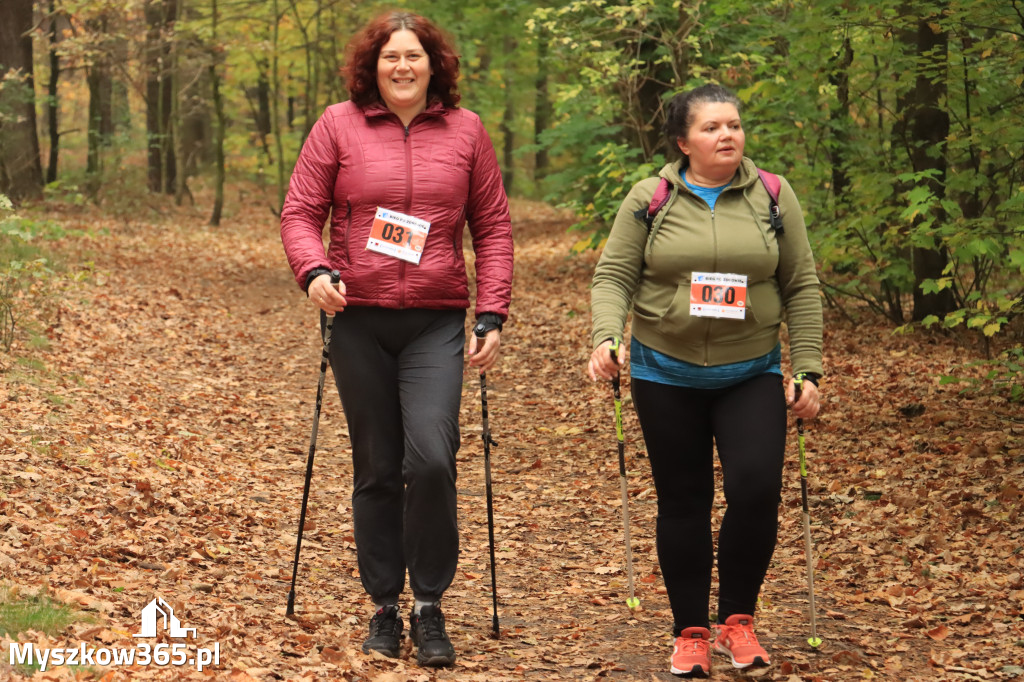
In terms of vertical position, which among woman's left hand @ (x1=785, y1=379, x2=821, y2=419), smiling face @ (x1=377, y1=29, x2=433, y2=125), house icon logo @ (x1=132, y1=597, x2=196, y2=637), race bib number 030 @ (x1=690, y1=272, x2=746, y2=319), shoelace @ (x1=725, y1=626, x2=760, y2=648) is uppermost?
smiling face @ (x1=377, y1=29, x2=433, y2=125)

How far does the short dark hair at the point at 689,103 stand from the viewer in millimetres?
3849

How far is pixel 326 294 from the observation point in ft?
12.4

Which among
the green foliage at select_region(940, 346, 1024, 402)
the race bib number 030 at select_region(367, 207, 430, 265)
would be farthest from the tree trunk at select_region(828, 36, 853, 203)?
the race bib number 030 at select_region(367, 207, 430, 265)

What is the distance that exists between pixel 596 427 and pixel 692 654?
15.8ft

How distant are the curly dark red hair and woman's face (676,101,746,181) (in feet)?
3.14

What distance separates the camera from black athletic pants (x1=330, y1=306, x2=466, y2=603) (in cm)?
394

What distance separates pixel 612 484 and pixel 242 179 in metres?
27.9

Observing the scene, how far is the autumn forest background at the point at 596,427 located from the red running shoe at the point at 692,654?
137 millimetres

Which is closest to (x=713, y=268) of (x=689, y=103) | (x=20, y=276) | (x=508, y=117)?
(x=689, y=103)

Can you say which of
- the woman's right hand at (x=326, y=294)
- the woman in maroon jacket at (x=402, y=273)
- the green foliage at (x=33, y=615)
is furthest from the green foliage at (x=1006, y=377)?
the green foliage at (x=33, y=615)

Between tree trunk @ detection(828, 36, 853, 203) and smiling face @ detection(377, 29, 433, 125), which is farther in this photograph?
tree trunk @ detection(828, 36, 853, 203)

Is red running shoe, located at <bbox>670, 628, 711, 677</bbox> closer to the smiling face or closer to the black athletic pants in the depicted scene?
the black athletic pants

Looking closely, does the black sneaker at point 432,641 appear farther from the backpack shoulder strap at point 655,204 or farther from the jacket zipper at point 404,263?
the backpack shoulder strap at point 655,204

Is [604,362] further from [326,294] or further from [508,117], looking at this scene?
[508,117]
